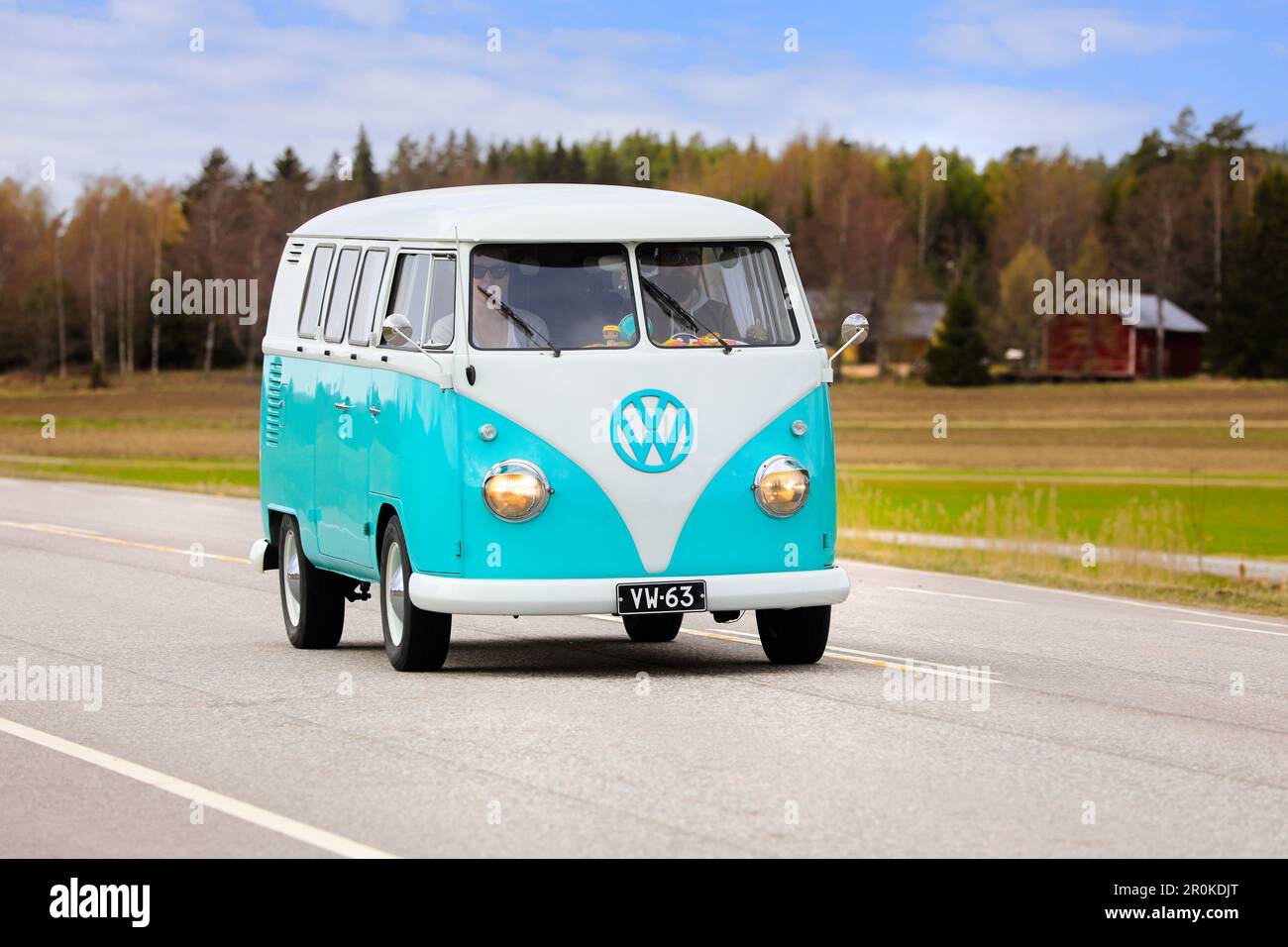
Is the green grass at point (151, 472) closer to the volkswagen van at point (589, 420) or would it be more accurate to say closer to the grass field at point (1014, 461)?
the grass field at point (1014, 461)

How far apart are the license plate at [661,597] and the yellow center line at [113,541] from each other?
31.2 ft

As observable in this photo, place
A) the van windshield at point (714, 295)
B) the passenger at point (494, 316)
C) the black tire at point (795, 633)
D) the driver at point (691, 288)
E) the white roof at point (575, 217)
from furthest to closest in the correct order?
the black tire at point (795, 633) < the driver at point (691, 288) < the van windshield at point (714, 295) < the white roof at point (575, 217) < the passenger at point (494, 316)

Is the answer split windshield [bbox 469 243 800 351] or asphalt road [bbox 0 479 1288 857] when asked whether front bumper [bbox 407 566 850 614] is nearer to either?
asphalt road [bbox 0 479 1288 857]

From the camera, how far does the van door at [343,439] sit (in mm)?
12281

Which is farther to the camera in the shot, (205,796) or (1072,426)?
(1072,426)

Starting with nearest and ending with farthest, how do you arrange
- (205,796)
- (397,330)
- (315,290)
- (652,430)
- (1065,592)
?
(205,796), (397,330), (652,430), (315,290), (1065,592)

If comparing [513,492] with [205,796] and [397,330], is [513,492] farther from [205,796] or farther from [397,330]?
[205,796]

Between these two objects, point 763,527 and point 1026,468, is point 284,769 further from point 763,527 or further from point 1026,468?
point 1026,468

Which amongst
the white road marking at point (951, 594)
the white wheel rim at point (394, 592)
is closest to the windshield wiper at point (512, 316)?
the white wheel rim at point (394, 592)

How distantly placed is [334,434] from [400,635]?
151cm

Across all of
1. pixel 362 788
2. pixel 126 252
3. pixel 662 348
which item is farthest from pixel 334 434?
pixel 126 252

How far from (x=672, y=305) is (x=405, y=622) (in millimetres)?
2212

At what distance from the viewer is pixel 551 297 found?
11688mm

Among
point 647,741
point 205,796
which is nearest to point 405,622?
point 647,741
